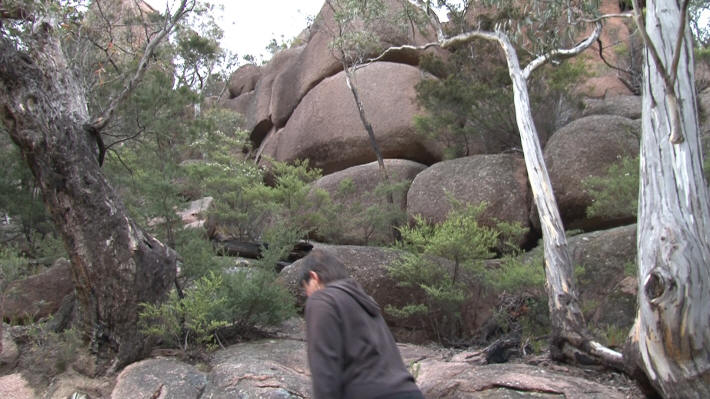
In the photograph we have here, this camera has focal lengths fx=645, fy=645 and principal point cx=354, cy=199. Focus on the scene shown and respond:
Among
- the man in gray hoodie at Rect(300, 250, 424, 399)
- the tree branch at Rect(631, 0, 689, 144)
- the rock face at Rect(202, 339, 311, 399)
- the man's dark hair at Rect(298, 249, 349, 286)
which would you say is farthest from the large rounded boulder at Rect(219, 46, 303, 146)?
the man in gray hoodie at Rect(300, 250, 424, 399)

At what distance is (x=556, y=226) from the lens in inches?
345

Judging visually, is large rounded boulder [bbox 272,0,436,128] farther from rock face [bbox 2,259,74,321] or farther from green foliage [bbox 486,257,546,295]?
rock face [bbox 2,259,74,321]

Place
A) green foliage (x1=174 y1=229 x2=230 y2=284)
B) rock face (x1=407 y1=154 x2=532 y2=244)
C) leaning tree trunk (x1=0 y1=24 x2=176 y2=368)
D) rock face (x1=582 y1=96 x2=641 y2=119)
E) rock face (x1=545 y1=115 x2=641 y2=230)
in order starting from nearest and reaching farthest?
leaning tree trunk (x1=0 y1=24 x2=176 y2=368) → green foliage (x1=174 y1=229 x2=230 y2=284) → rock face (x1=545 y1=115 x2=641 y2=230) → rock face (x1=407 y1=154 x2=532 y2=244) → rock face (x1=582 y1=96 x2=641 y2=119)

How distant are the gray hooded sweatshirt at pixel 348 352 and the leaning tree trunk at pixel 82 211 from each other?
4.91m

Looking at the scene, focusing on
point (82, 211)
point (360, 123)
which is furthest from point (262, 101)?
point (82, 211)

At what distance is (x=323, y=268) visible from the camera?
10.9ft

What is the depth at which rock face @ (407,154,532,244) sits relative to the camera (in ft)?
42.9

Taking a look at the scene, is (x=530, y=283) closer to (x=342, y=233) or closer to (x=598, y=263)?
(x=598, y=263)

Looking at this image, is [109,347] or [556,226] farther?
[556,226]

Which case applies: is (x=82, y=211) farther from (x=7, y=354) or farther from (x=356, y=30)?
(x=356, y=30)

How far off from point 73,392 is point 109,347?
Result: 650 millimetres

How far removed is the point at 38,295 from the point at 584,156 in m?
10.0

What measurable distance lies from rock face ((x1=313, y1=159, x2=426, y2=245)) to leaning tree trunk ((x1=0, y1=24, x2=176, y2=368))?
21.2ft

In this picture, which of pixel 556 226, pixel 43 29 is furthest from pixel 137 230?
pixel 556 226
